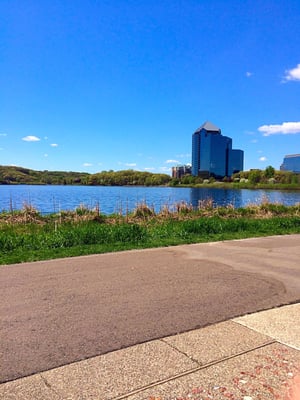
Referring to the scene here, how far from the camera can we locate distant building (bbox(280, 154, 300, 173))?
171375 mm

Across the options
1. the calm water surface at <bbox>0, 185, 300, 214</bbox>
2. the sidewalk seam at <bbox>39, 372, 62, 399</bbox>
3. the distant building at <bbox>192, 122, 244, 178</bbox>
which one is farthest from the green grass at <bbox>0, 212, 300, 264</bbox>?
the distant building at <bbox>192, 122, 244, 178</bbox>

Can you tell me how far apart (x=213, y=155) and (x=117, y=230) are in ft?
471

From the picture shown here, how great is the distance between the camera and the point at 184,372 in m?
3.17

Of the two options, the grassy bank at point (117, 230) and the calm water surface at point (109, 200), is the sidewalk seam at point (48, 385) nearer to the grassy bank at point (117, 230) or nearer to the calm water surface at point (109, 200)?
the grassy bank at point (117, 230)

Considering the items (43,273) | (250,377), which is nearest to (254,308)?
(250,377)

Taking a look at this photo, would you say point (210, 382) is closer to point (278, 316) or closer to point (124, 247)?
point (278, 316)

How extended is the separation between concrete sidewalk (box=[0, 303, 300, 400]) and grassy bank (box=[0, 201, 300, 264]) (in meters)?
5.02

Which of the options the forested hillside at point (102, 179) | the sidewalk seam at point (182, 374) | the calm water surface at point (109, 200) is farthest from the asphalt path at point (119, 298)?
the forested hillside at point (102, 179)

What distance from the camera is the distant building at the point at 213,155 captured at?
151 meters

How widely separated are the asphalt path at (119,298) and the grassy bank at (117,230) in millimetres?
1459

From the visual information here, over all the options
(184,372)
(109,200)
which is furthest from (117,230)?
(109,200)

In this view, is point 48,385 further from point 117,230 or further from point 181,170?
point 181,170

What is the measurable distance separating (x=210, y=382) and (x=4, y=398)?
162cm

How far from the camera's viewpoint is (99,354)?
3.53 m
